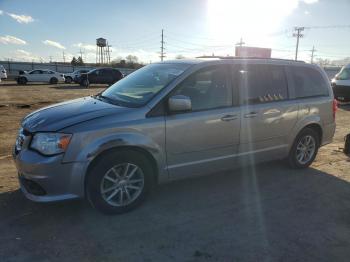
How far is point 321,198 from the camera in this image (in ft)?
15.9

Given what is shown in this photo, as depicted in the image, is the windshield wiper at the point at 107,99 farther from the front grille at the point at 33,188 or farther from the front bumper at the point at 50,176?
the front grille at the point at 33,188

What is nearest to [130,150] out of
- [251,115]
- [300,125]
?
[251,115]

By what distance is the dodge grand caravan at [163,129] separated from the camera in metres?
3.79

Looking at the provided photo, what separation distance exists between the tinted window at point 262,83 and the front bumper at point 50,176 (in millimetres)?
2512

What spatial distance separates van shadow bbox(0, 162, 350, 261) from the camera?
3.46 m

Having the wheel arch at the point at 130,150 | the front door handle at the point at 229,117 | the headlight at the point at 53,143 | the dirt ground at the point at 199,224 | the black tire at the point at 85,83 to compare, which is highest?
the front door handle at the point at 229,117

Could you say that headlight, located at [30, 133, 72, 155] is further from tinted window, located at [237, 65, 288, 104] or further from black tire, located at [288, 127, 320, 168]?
black tire, located at [288, 127, 320, 168]

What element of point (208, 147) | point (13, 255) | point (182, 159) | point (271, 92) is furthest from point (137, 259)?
point (271, 92)

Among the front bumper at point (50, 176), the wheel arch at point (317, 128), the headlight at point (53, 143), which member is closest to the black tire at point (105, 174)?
the front bumper at point (50, 176)

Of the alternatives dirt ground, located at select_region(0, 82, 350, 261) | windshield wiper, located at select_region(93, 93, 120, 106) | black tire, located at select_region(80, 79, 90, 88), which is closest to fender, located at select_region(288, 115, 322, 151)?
dirt ground, located at select_region(0, 82, 350, 261)

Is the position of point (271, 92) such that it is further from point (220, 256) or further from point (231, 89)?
point (220, 256)

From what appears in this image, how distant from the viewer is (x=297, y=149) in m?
5.92

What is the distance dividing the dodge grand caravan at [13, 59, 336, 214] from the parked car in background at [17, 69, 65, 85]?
102 ft

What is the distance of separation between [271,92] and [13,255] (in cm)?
400
